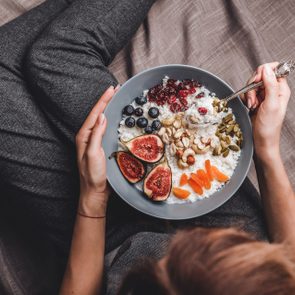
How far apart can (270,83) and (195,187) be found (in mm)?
342

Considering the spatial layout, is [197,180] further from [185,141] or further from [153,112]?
[153,112]

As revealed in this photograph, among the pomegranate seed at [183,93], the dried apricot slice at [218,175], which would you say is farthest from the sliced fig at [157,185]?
the pomegranate seed at [183,93]

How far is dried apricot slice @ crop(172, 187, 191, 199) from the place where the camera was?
1116mm

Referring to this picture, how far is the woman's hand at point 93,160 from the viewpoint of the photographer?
3.40ft

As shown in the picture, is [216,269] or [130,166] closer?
[216,269]

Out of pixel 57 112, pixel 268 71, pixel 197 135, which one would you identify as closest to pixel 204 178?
pixel 197 135

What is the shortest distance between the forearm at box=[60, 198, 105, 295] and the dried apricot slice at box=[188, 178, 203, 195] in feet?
0.86

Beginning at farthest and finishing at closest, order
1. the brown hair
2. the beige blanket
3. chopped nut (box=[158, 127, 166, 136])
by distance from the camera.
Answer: the beige blanket < chopped nut (box=[158, 127, 166, 136]) < the brown hair

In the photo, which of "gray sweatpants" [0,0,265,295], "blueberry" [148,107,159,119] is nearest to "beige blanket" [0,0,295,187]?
"gray sweatpants" [0,0,265,295]

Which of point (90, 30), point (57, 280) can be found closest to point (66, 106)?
point (90, 30)

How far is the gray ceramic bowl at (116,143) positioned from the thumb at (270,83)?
0.28ft

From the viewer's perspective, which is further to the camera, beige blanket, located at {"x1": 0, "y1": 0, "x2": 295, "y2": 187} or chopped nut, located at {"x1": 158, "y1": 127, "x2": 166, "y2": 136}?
beige blanket, located at {"x1": 0, "y1": 0, "x2": 295, "y2": 187}

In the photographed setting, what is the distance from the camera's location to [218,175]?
44.3 inches

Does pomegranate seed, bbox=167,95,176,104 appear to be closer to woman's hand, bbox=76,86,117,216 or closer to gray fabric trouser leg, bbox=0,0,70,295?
woman's hand, bbox=76,86,117,216
